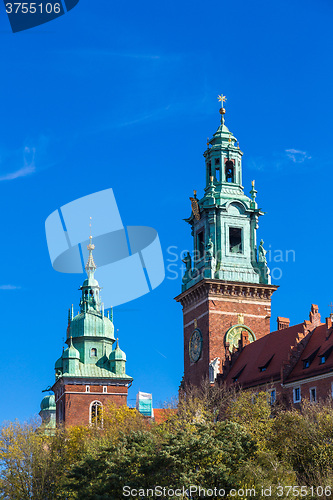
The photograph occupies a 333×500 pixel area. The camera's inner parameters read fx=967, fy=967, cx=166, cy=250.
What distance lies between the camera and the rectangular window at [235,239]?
340ft

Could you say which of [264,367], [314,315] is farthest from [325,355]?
[264,367]

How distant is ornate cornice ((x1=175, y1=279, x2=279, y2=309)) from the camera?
9919 centimetres

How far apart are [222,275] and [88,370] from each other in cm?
4073

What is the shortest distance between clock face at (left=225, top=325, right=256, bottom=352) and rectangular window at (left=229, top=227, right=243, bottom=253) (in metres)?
8.88

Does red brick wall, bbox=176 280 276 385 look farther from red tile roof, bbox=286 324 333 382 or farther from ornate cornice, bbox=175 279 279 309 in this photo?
red tile roof, bbox=286 324 333 382

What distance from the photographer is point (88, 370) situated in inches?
5300

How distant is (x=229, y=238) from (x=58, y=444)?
30521mm

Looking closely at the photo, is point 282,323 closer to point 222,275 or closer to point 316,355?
point 222,275

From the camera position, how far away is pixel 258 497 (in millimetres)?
54156

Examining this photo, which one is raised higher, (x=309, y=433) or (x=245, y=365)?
(x=245, y=365)

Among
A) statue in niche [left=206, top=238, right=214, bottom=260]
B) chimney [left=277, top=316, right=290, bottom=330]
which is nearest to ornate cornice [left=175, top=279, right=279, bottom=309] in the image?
chimney [left=277, top=316, right=290, bottom=330]

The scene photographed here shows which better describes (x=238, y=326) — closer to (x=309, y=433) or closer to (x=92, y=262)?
(x=309, y=433)

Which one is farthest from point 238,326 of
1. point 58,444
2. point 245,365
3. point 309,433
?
point 309,433

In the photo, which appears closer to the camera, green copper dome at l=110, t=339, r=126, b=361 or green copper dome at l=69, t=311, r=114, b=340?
green copper dome at l=110, t=339, r=126, b=361
